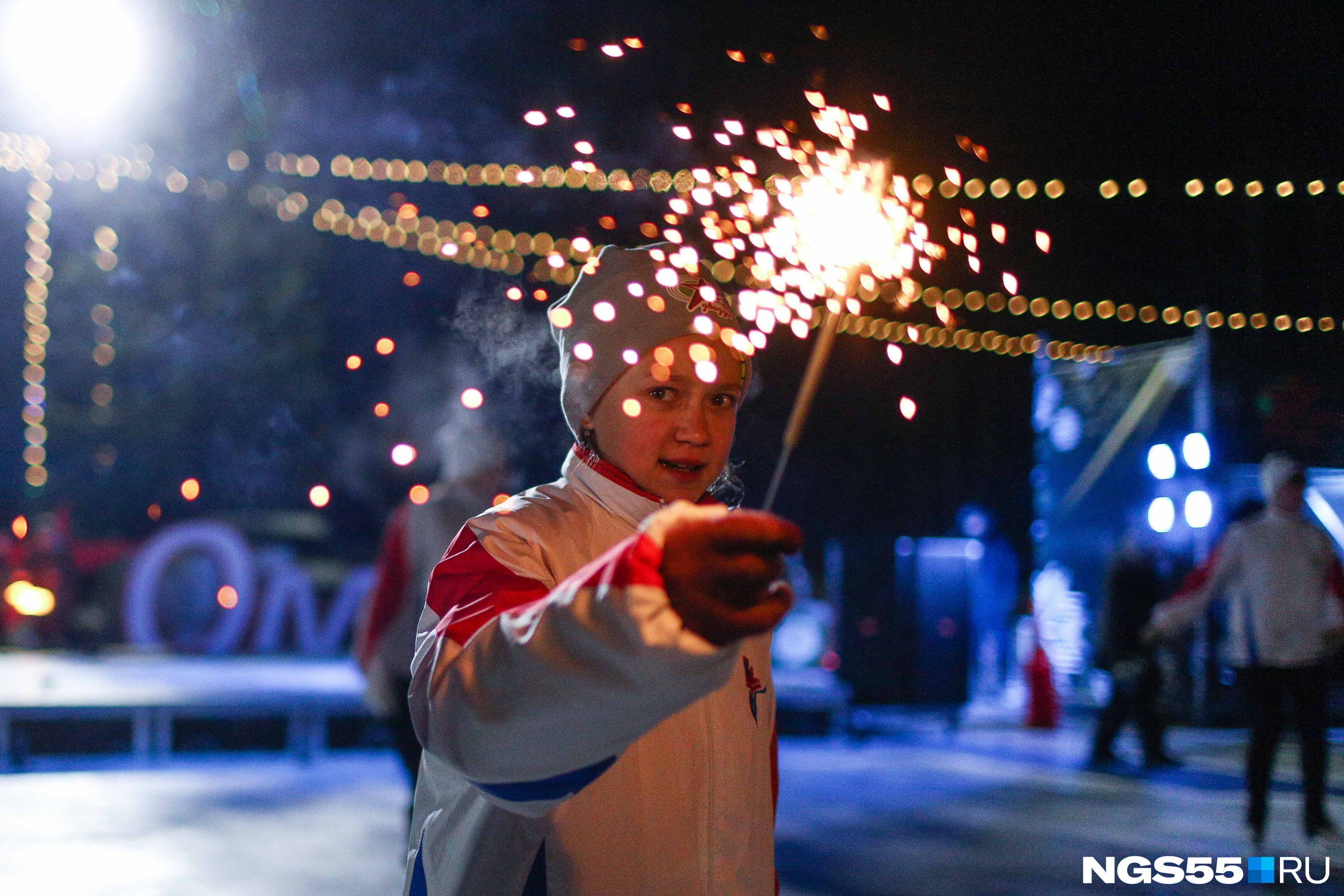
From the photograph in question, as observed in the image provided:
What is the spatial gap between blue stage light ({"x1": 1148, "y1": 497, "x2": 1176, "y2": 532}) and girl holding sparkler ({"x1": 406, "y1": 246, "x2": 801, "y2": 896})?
925 centimetres

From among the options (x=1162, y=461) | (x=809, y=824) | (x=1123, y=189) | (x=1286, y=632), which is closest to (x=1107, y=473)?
(x=1162, y=461)

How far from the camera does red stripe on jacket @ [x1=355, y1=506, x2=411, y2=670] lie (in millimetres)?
4414

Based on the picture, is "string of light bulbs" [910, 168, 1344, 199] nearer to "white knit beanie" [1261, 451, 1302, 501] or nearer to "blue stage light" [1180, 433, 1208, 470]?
"white knit beanie" [1261, 451, 1302, 501]

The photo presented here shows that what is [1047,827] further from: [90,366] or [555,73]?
[90,366]

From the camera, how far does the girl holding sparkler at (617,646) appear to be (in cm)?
87

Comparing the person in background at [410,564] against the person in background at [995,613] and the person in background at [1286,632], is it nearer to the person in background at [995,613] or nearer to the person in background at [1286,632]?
the person in background at [1286,632]

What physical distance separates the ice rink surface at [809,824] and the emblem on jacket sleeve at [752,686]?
3.20 metres

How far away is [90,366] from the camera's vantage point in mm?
10938

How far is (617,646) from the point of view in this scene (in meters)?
0.86

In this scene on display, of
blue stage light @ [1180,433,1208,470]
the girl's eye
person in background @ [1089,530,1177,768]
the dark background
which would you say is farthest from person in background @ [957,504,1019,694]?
the girl's eye

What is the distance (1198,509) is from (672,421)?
361 inches

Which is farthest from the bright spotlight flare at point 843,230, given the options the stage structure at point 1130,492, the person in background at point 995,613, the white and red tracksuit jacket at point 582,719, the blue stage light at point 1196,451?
the person in background at point 995,613

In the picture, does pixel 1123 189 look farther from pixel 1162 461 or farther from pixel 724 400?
pixel 724 400

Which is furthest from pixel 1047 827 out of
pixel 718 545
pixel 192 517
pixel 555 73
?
pixel 192 517
